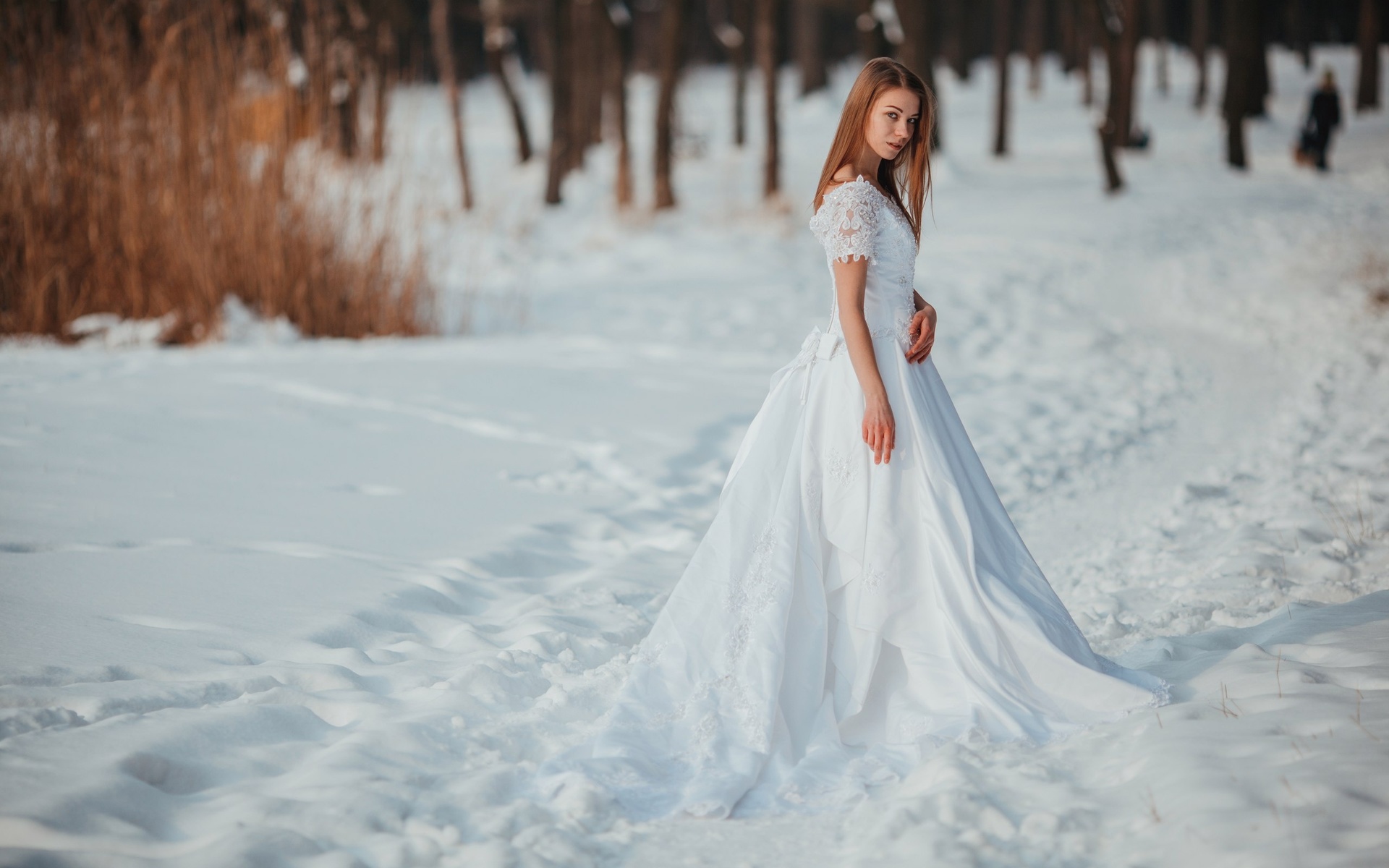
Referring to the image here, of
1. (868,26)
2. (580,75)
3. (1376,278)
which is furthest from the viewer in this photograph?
(580,75)

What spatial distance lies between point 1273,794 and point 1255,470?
11.2 feet

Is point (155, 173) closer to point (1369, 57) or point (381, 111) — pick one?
point (381, 111)

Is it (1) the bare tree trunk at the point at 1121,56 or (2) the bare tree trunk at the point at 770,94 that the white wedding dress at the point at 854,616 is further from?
→ (1) the bare tree trunk at the point at 1121,56

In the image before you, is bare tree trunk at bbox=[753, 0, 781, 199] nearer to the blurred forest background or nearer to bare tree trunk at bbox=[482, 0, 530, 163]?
bare tree trunk at bbox=[482, 0, 530, 163]

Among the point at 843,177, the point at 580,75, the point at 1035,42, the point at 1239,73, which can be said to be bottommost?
the point at 843,177

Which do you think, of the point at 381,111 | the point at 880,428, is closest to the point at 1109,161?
the point at 381,111

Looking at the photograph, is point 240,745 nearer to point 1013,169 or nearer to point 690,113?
point 1013,169

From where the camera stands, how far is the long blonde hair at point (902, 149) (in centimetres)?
276

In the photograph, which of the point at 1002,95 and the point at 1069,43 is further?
the point at 1069,43

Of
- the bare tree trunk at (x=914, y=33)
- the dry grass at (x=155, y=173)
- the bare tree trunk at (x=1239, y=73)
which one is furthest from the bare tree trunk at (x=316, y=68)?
the bare tree trunk at (x=1239, y=73)

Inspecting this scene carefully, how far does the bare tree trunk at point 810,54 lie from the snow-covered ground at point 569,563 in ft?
60.5

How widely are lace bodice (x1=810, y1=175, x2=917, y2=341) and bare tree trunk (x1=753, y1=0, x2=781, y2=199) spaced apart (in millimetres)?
12118

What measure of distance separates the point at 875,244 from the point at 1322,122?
62.6ft

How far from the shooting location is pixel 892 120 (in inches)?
109
